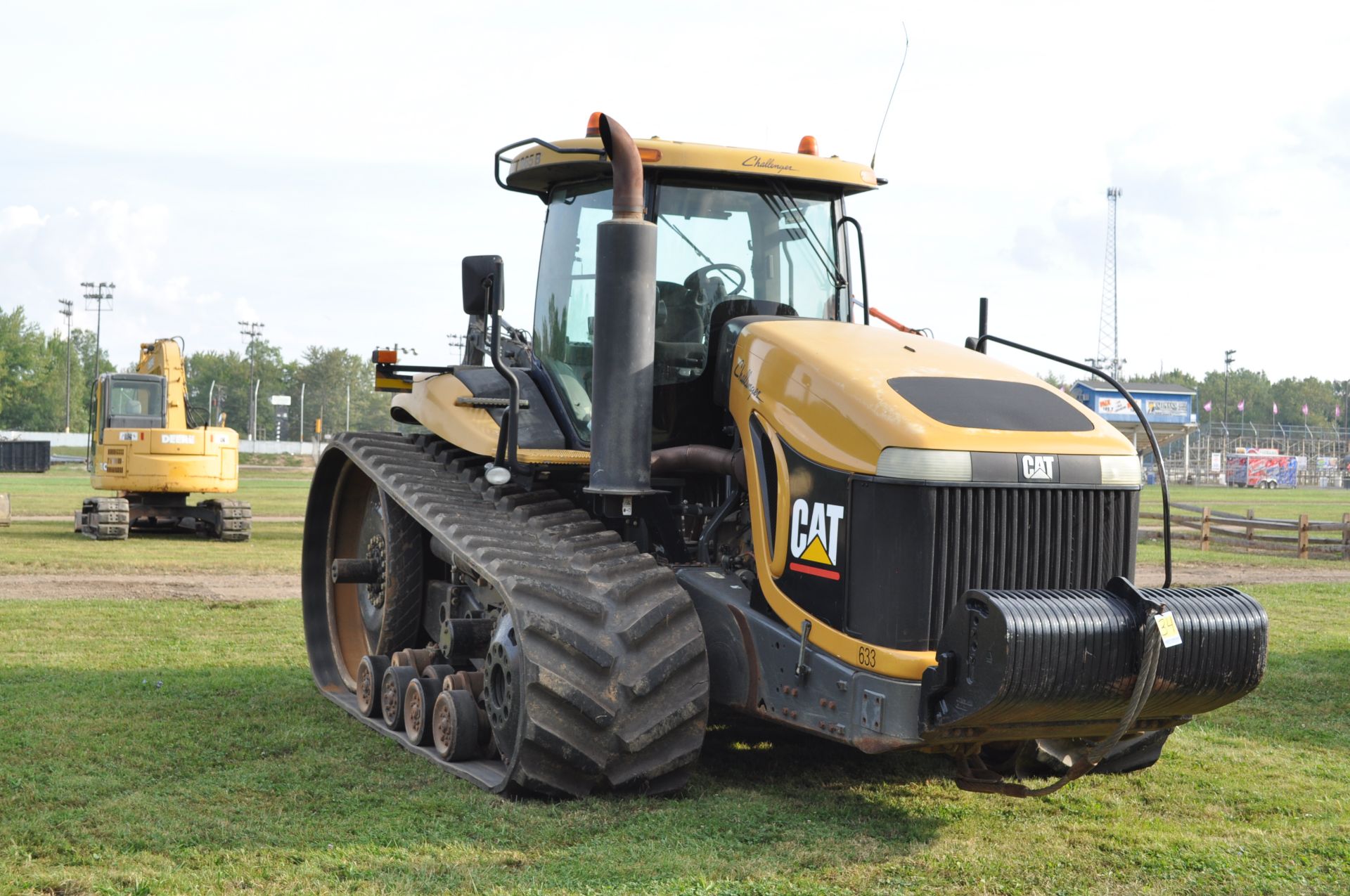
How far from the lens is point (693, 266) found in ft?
24.1

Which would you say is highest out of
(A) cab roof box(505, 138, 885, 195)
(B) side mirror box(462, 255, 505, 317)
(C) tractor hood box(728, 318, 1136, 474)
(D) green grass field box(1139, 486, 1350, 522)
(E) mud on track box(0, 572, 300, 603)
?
(A) cab roof box(505, 138, 885, 195)

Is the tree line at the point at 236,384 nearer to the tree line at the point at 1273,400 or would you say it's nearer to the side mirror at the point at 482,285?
the tree line at the point at 1273,400

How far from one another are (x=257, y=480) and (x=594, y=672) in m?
55.0

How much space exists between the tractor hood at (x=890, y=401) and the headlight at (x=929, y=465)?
0.10 ft

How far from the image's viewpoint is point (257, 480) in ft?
192

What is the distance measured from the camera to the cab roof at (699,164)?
23.8 feet

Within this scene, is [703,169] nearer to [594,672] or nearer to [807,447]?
[807,447]

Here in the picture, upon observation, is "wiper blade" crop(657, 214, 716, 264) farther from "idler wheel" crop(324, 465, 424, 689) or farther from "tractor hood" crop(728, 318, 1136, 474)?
"idler wheel" crop(324, 465, 424, 689)

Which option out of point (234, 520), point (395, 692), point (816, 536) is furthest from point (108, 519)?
point (816, 536)

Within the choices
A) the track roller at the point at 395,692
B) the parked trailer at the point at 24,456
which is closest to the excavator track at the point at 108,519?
the track roller at the point at 395,692

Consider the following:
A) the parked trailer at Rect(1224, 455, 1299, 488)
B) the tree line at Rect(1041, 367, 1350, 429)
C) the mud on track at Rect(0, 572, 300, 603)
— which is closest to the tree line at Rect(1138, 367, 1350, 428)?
the tree line at Rect(1041, 367, 1350, 429)

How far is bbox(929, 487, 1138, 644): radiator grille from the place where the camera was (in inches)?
225

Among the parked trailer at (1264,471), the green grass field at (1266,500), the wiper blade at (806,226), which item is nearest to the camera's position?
the wiper blade at (806,226)

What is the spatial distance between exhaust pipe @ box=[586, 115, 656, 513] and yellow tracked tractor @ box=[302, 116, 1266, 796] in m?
0.01
